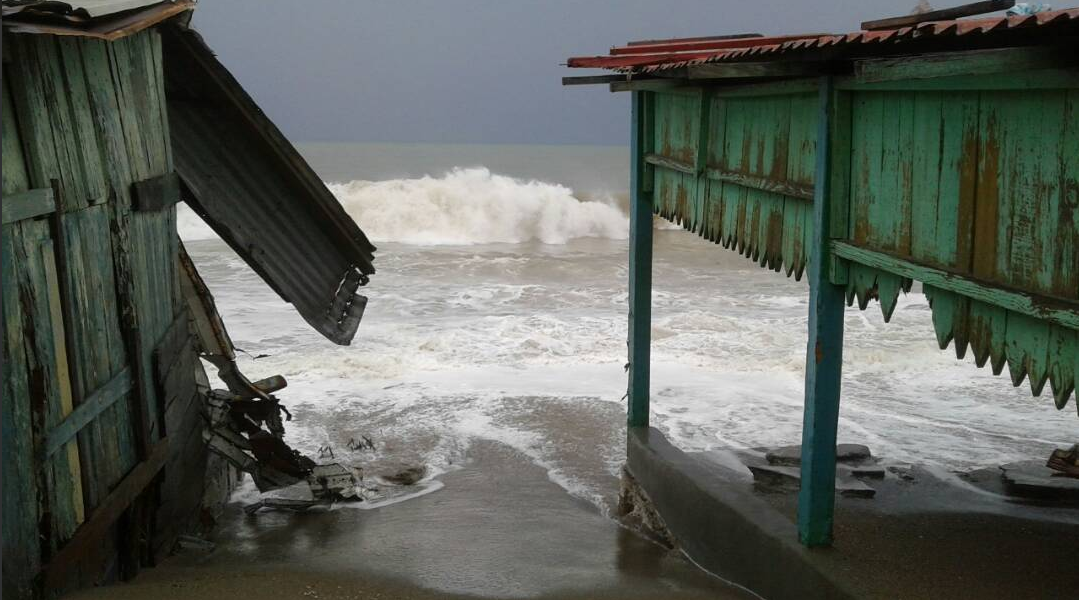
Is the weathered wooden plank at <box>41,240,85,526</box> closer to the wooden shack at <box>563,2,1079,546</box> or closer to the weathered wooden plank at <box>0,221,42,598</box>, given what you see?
the weathered wooden plank at <box>0,221,42,598</box>

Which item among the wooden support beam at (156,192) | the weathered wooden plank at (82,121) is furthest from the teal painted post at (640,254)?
the weathered wooden plank at (82,121)

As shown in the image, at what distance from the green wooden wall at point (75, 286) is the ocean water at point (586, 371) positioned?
4.56 meters

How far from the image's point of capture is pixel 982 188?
3.87 metres

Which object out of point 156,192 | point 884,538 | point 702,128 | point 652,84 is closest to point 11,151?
point 156,192

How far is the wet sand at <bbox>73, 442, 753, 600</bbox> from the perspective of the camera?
598 centimetres

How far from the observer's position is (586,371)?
1534 cm

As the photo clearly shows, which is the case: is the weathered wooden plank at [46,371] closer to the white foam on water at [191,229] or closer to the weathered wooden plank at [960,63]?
the weathered wooden plank at [960,63]

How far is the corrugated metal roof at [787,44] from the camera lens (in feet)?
10.2

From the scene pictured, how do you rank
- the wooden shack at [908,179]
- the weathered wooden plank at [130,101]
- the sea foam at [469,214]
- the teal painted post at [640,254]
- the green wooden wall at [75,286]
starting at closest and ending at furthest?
the wooden shack at [908,179], the green wooden wall at [75,286], the weathered wooden plank at [130,101], the teal painted post at [640,254], the sea foam at [469,214]

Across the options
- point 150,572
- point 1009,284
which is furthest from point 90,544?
point 1009,284

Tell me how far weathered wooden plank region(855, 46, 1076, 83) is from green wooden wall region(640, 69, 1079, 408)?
0.08m

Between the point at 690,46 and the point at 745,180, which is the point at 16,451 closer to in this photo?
the point at 745,180

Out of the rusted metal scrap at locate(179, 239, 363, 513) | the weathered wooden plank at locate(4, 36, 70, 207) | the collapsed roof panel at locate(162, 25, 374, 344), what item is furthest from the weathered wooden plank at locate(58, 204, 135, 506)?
the rusted metal scrap at locate(179, 239, 363, 513)

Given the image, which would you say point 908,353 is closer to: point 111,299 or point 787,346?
point 787,346
